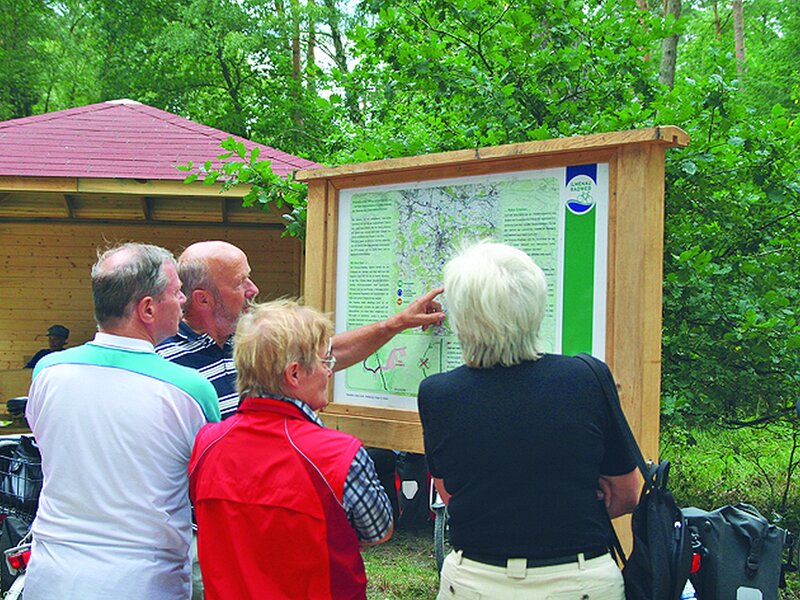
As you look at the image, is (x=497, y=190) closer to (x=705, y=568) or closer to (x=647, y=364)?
(x=647, y=364)

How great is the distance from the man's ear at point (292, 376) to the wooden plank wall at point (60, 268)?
9.05m

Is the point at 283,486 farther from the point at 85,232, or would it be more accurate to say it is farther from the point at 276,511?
the point at 85,232

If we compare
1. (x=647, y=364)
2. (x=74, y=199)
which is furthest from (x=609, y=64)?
(x=74, y=199)

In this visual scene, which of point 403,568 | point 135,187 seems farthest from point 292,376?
point 135,187

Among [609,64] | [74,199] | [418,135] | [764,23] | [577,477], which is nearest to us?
[577,477]

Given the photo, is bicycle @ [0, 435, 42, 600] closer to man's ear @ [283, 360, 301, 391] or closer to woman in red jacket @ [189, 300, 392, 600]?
woman in red jacket @ [189, 300, 392, 600]

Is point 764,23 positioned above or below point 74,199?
above

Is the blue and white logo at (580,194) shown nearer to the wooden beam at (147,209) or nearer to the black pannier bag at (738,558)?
the black pannier bag at (738,558)

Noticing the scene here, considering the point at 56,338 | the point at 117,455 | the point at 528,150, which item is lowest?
the point at 56,338

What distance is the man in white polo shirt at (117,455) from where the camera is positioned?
2209mm

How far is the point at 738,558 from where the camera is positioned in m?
2.89

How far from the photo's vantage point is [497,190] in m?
3.26

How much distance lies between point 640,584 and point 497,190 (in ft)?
5.46

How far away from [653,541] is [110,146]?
8641mm
